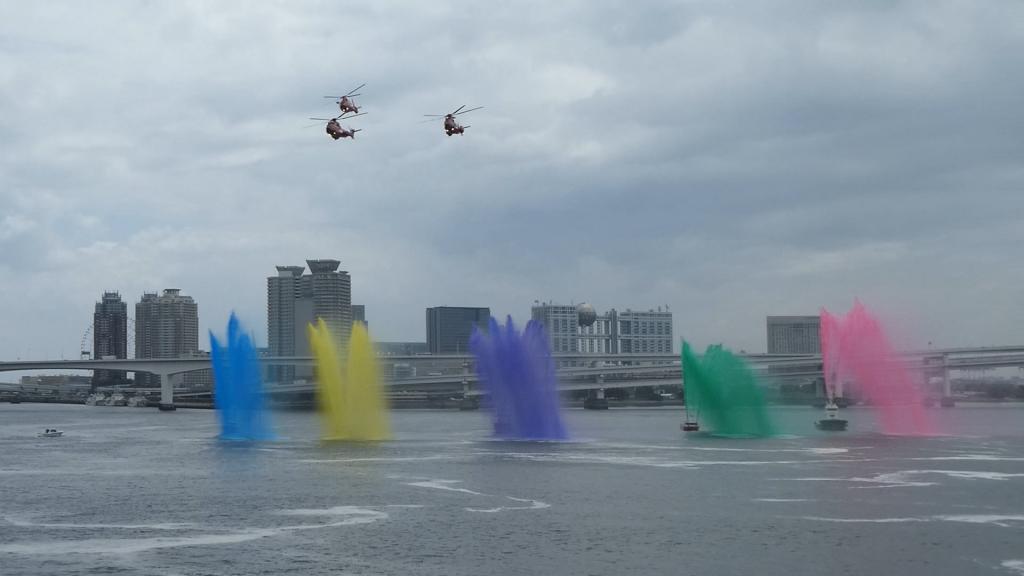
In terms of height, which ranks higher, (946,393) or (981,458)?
(946,393)

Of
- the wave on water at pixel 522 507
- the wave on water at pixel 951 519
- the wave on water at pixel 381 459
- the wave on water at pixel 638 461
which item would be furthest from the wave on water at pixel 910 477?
the wave on water at pixel 381 459

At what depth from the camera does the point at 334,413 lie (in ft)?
284

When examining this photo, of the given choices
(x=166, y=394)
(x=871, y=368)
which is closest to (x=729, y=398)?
(x=871, y=368)

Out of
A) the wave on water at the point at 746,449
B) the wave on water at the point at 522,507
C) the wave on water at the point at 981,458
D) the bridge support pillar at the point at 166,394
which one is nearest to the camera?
the wave on water at the point at 522,507

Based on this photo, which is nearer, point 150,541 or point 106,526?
point 150,541

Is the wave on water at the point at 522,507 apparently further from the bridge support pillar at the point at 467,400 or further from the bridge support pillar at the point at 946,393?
the bridge support pillar at the point at 467,400

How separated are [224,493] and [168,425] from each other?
70482mm

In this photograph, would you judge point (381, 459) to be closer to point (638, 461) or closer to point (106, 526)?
point (638, 461)

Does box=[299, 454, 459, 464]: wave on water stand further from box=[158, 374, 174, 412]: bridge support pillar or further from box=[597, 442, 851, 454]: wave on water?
box=[158, 374, 174, 412]: bridge support pillar

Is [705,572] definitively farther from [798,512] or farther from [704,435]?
[704,435]

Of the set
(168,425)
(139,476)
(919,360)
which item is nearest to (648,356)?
(919,360)

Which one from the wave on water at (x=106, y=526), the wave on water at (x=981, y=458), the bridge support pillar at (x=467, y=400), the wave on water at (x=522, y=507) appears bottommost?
the wave on water at (x=981, y=458)

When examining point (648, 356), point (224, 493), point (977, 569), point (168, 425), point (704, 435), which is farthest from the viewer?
point (648, 356)

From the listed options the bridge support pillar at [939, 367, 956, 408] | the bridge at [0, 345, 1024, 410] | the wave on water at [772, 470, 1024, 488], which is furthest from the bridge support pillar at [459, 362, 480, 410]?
the wave on water at [772, 470, 1024, 488]
